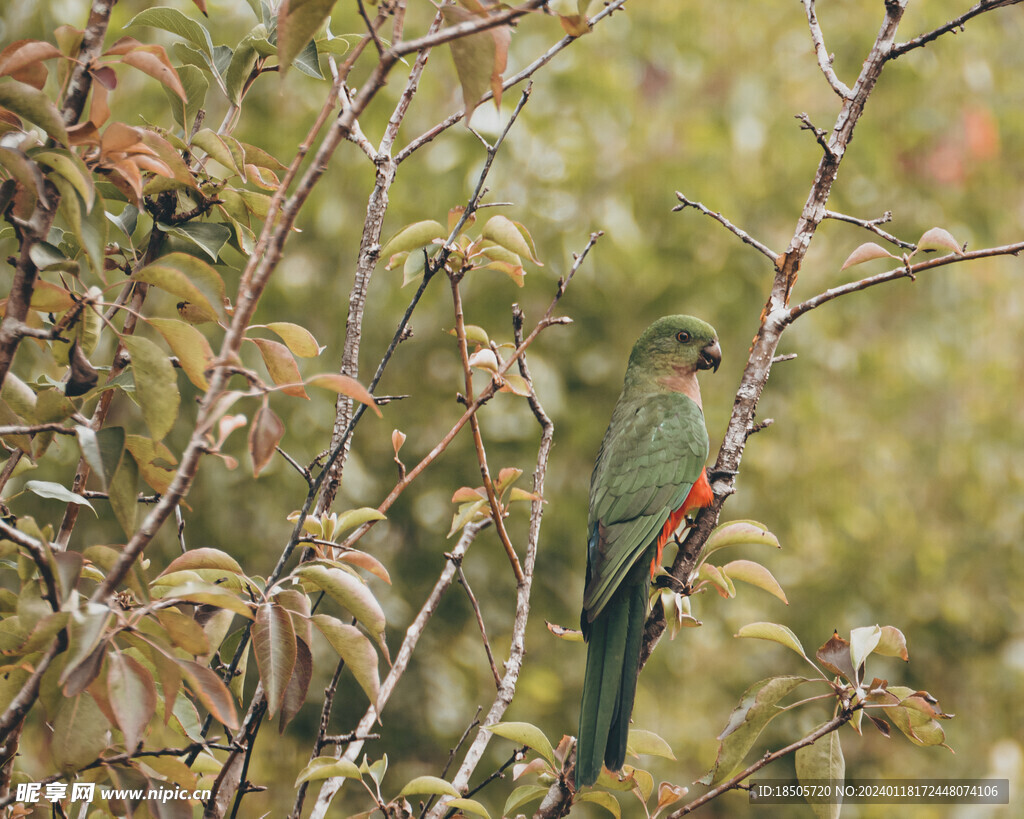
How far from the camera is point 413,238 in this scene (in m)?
1.57

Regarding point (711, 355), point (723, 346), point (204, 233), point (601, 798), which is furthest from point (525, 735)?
point (723, 346)

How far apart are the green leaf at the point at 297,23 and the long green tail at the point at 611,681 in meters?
1.26

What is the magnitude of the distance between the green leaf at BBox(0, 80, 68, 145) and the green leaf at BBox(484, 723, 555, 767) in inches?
43.7

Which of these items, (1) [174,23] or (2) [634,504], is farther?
(2) [634,504]

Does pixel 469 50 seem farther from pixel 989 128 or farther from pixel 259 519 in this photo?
pixel 989 128

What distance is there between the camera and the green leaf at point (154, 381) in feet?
3.43

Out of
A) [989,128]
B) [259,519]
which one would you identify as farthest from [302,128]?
[989,128]

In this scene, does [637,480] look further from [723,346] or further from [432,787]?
[723,346]

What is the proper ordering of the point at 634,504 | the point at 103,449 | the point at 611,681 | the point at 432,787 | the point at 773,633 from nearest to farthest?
the point at 103,449 < the point at 432,787 < the point at 773,633 < the point at 611,681 < the point at 634,504

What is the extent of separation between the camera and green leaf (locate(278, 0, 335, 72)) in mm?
897

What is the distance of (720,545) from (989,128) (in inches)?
157

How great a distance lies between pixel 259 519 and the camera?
3.75 m

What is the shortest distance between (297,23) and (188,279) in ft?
1.15

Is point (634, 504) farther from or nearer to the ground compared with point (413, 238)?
nearer to the ground
